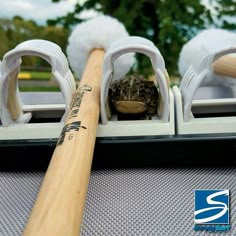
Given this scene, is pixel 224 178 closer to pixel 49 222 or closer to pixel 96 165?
pixel 96 165

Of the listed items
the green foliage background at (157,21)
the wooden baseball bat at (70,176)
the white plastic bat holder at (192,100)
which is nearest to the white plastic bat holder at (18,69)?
the wooden baseball bat at (70,176)

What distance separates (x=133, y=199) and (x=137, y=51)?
228mm

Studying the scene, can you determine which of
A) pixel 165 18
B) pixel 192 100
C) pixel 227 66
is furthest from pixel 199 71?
pixel 165 18

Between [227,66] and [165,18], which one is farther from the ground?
[165,18]

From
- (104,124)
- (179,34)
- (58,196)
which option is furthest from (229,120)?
(179,34)

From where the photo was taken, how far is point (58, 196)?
479 millimetres

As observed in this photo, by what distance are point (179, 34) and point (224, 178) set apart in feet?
9.28

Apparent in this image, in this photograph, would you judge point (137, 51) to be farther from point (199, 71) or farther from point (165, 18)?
point (165, 18)

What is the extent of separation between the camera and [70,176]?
0.52 m

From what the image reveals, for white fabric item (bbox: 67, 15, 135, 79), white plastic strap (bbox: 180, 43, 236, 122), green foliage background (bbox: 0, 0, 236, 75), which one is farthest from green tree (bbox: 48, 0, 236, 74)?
white plastic strap (bbox: 180, 43, 236, 122)

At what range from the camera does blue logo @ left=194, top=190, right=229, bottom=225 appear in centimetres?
54

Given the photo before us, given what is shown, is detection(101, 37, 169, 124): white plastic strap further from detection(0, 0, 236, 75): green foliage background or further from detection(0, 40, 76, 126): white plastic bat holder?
detection(0, 0, 236, 75): green foliage background

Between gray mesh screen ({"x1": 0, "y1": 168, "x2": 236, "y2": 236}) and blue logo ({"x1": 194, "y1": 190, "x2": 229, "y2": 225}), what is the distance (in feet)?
0.04

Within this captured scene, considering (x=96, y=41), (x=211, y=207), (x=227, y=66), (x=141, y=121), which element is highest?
(x=96, y=41)
